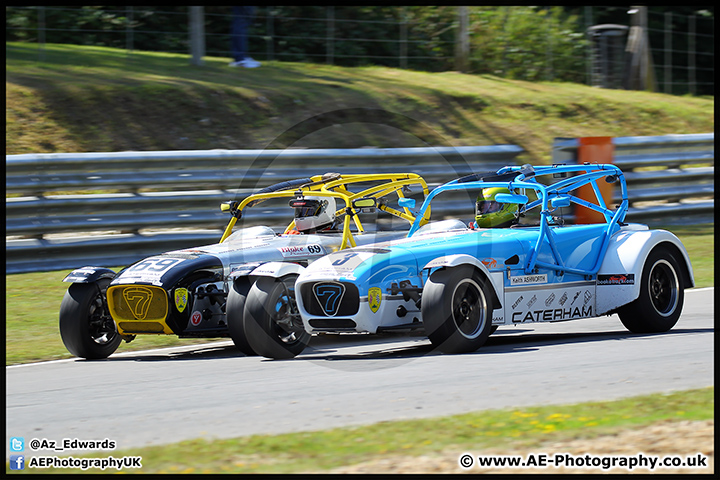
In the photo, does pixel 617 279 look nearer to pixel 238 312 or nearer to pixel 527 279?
pixel 527 279

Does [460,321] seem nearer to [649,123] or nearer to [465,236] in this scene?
[465,236]

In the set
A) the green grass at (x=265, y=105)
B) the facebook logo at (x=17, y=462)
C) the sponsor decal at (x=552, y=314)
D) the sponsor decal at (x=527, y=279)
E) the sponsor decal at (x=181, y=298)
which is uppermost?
the green grass at (x=265, y=105)

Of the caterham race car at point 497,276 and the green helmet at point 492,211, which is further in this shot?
the green helmet at point 492,211

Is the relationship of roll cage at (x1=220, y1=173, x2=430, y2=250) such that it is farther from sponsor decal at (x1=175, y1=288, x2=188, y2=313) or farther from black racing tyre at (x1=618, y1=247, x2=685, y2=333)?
black racing tyre at (x1=618, y1=247, x2=685, y2=333)

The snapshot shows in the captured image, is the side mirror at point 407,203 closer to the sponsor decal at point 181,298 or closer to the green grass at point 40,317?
the green grass at point 40,317

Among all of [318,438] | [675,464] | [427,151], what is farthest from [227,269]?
[427,151]

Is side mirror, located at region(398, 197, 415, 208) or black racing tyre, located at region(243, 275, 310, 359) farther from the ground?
side mirror, located at region(398, 197, 415, 208)

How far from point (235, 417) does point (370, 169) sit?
8.91m

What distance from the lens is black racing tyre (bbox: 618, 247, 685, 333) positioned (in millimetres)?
8945

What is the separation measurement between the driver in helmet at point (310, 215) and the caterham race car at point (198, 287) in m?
0.13

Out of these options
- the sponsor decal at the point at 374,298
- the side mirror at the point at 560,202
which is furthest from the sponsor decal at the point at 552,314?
the sponsor decal at the point at 374,298

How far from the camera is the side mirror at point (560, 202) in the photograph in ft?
28.6

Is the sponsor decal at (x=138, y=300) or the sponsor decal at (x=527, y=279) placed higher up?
the sponsor decal at (x=527, y=279)

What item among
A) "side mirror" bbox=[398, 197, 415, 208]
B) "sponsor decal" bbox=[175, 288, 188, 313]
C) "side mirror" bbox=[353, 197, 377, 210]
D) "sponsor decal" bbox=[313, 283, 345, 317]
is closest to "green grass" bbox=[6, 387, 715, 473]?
"sponsor decal" bbox=[313, 283, 345, 317]
